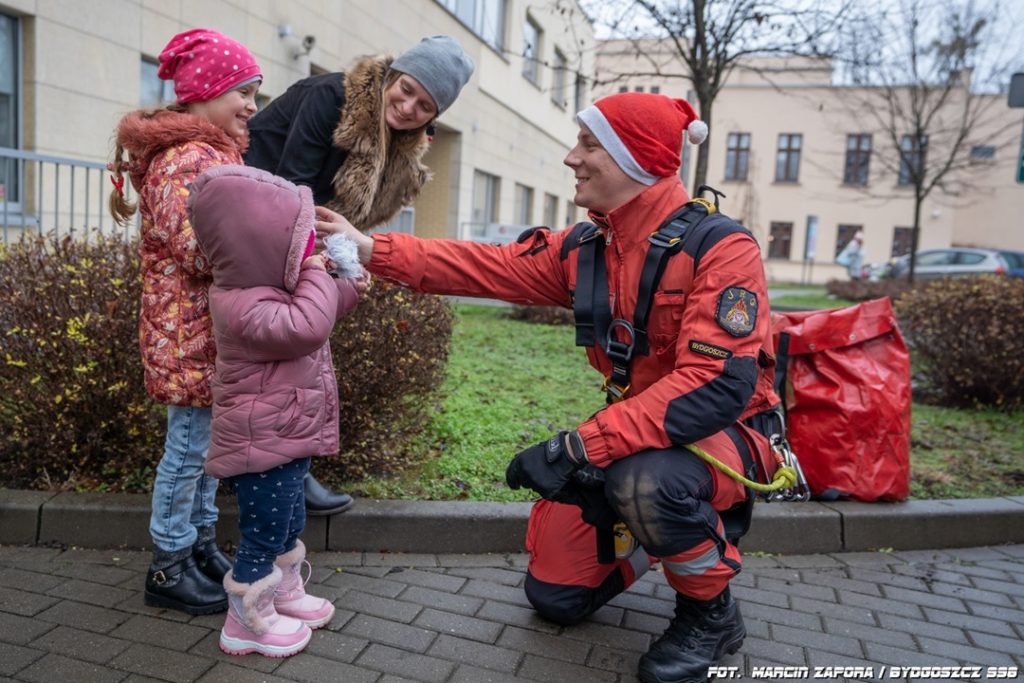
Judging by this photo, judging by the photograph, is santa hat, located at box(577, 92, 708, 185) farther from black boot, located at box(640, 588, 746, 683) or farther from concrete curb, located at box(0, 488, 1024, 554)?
concrete curb, located at box(0, 488, 1024, 554)

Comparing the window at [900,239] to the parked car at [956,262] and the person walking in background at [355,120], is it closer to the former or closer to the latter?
the parked car at [956,262]

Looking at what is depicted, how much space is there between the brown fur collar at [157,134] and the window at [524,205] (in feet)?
68.5

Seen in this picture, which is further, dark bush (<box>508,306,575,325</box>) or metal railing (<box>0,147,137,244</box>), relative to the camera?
dark bush (<box>508,306,575,325</box>)

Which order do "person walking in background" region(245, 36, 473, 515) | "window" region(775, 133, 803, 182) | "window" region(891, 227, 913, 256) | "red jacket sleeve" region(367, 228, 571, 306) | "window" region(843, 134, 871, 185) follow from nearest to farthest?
"red jacket sleeve" region(367, 228, 571, 306), "person walking in background" region(245, 36, 473, 515), "window" region(891, 227, 913, 256), "window" region(843, 134, 871, 185), "window" region(775, 133, 803, 182)

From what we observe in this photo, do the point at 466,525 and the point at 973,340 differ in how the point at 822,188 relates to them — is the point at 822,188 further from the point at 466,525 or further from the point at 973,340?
the point at 466,525

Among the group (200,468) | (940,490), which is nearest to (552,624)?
(200,468)

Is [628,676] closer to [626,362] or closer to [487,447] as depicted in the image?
[626,362]

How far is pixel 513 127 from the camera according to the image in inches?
855

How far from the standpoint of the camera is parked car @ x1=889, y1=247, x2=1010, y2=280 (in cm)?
2286

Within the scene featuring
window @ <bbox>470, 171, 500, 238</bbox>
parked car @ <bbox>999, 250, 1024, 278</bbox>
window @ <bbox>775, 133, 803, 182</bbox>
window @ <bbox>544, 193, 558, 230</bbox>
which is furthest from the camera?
window @ <bbox>775, 133, 803, 182</bbox>

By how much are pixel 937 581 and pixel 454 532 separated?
2121 mm

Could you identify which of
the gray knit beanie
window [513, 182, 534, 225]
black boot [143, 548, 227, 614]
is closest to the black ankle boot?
black boot [143, 548, 227, 614]

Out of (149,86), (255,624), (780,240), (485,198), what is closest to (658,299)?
(255,624)

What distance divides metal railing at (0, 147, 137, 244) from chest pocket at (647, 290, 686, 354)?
225 inches
